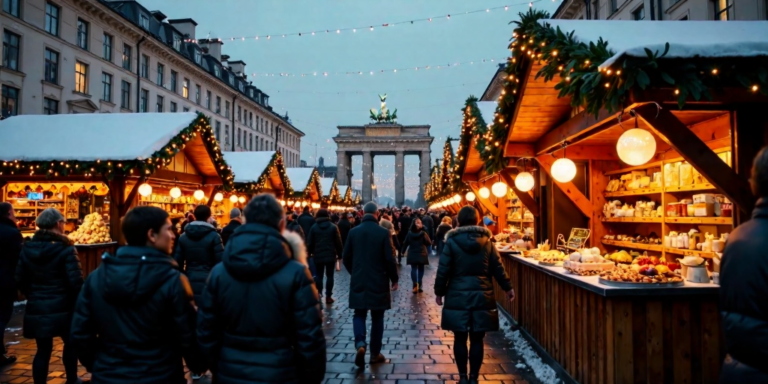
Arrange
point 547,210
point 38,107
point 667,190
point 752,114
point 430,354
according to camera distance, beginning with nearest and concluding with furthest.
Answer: point 752,114, point 430,354, point 667,190, point 547,210, point 38,107

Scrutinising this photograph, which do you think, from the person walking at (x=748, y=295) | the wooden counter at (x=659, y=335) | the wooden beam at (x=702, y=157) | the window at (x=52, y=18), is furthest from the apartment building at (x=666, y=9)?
the window at (x=52, y=18)

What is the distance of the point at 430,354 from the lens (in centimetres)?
675

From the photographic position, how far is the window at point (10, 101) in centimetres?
2198

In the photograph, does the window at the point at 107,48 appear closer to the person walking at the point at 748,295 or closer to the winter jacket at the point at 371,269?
the winter jacket at the point at 371,269

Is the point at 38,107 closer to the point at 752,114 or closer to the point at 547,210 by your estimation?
the point at 547,210

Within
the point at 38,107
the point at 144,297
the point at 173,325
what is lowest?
the point at 173,325

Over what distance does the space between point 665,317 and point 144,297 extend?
14.0 feet

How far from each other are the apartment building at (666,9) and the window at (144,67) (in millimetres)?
26828

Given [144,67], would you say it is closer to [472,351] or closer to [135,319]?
[472,351]

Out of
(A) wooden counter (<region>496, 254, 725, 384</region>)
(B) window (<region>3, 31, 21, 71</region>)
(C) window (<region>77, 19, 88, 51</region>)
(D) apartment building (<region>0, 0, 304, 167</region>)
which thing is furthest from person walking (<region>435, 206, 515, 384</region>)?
(C) window (<region>77, 19, 88, 51</region>)

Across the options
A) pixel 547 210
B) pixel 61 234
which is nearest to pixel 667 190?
pixel 547 210

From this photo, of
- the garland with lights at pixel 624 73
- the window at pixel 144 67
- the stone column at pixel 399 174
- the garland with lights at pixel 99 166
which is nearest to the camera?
the garland with lights at pixel 624 73

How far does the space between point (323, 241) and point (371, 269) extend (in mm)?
3761

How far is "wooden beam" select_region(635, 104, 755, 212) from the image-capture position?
185 inches
